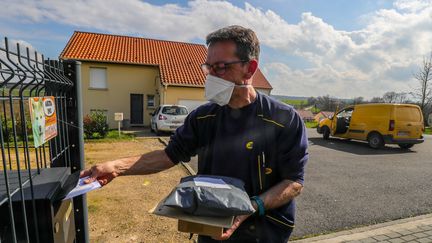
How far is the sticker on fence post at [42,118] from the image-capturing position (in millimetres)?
1448

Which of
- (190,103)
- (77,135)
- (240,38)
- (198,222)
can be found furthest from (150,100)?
(198,222)

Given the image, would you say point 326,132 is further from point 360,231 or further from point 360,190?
point 360,231

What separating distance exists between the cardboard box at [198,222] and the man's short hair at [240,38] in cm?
103

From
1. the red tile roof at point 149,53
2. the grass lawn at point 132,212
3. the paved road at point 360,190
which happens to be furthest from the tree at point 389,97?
the grass lawn at point 132,212

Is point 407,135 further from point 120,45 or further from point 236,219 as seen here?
point 120,45

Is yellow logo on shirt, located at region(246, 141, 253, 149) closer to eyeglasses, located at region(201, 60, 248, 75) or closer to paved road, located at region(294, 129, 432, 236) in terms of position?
eyeglasses, located at region(201, 60, 248, 75)

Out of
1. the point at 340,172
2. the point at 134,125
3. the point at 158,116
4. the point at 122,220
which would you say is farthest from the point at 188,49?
the point at 122,220

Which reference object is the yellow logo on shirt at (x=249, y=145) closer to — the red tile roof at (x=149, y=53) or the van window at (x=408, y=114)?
the van window at (x=408, y=114)

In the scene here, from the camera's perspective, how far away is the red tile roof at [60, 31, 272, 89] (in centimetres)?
1802

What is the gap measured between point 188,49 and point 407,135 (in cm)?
1630

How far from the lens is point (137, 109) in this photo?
19391 mm

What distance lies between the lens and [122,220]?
160 inches

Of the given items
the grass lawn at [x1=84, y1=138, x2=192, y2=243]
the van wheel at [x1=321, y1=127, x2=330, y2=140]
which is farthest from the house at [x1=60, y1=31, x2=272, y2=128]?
the grass lawn at [x1=84, y1=138, x2=192, y2=243]

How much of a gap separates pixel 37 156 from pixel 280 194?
4.85ft
